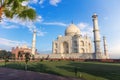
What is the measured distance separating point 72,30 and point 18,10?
2158 inches

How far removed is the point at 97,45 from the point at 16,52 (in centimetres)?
4410

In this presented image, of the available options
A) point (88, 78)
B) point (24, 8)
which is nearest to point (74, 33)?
point (88, 78)

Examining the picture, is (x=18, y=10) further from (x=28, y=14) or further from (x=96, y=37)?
A: (x=96, y=37)

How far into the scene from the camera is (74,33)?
6344cm

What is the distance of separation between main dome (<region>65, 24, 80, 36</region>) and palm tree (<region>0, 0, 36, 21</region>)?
5397cm

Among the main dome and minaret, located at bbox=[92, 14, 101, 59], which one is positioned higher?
the main dome

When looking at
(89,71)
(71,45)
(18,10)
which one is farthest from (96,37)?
(18,10)

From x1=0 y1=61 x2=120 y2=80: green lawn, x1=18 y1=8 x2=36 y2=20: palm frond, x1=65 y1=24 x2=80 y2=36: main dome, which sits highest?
x1=65 y1=24 x2=80 y2=36: main dome

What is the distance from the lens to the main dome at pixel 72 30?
63.5m

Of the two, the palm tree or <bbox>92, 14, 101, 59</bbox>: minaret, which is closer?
the palm tree

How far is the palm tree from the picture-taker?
30.1 feet

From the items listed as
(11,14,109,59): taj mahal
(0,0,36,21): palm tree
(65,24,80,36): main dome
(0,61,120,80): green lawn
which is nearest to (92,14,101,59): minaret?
(11,14,109,59): taj mahal

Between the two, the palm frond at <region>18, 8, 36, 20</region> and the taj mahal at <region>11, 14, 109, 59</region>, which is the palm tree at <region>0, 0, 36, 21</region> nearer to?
the palm frond at <region>18, 8, 36, 20</region>

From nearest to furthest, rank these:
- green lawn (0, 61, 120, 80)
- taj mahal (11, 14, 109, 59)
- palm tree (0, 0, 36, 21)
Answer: palm tree (0, 0, 36, 21) < green lawn (0, 61, 120, 80) < taj mahal (11, 14, 109, 59)
